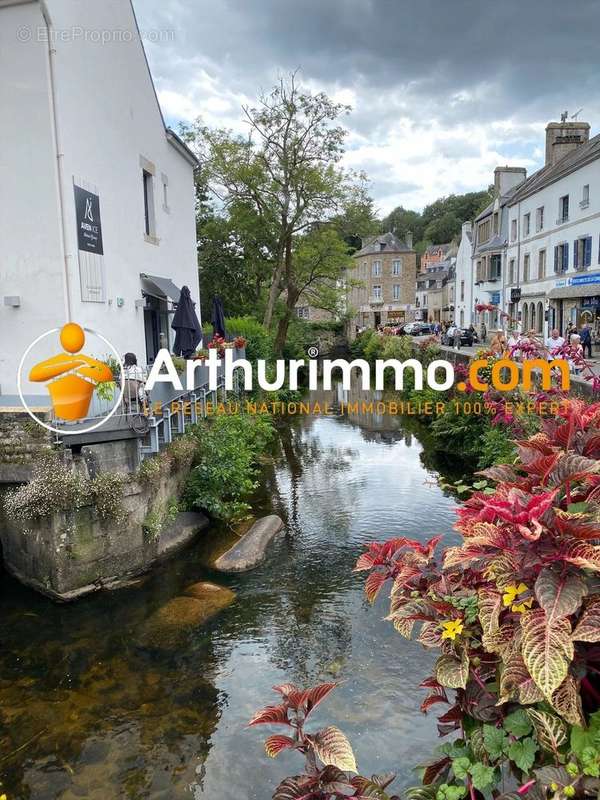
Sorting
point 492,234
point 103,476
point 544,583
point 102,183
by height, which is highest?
point 492,234

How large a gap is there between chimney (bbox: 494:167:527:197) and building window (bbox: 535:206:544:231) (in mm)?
9354

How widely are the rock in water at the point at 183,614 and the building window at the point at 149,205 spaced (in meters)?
11.2

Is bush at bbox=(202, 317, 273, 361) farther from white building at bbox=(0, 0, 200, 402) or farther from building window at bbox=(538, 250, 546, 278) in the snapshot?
building window at bbox=(538, 250, 546, 278)

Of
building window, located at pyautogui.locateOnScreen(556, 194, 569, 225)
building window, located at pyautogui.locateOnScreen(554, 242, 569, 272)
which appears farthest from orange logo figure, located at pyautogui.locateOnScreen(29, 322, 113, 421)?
building window, located at pyautogui.locateOnScreen(556, 194, 569, 225)

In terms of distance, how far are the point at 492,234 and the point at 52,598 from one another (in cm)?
4199

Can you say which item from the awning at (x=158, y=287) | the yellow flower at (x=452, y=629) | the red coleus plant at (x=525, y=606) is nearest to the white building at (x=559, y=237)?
the awning at (x=158, y=287)

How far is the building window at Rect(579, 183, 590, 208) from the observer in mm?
28281

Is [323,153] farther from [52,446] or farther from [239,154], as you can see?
[52,446]

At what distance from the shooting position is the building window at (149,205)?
54.9ft

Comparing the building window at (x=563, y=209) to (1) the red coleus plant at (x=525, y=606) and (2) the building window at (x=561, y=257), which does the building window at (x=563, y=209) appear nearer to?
(2) the building window at (x=561, y=257)

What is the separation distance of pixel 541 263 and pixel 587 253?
5.83m

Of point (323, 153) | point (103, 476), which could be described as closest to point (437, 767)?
point (103, 476)

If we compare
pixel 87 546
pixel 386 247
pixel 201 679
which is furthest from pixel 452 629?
pixel 386 247

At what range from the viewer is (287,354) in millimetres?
38344
